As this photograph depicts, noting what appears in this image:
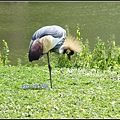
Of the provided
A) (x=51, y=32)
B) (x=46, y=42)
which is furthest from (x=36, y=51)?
(x=51, y=32)

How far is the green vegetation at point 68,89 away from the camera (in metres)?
4.45

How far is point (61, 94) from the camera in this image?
5137mm

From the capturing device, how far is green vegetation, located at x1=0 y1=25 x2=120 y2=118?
445cm

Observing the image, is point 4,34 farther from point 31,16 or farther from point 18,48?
point 31,16

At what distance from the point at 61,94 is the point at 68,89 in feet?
1.25

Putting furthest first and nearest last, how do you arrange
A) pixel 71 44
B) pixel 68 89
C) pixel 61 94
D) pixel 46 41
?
pixel 71 44 → pixel 68 89 → pixel 46 41 → pixel 61 94

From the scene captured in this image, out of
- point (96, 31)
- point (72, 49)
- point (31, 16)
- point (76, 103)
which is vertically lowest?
point (76, 103)

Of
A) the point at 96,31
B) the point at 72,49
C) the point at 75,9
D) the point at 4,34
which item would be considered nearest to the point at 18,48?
the point at 4,34

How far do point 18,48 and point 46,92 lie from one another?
21.2 feet

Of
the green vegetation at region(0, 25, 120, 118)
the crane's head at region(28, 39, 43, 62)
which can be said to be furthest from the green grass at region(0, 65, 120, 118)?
the crane's head at region(28, 39, 43, 62)

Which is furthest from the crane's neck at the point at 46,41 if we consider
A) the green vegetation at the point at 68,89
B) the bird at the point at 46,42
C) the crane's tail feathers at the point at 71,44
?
the green vegetation at the point at 68,89

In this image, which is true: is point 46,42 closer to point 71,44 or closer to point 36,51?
point 36,51

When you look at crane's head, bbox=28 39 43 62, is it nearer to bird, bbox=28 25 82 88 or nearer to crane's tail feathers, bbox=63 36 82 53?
bird, bbox=28 25 82 88

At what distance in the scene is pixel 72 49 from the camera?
226 inches
